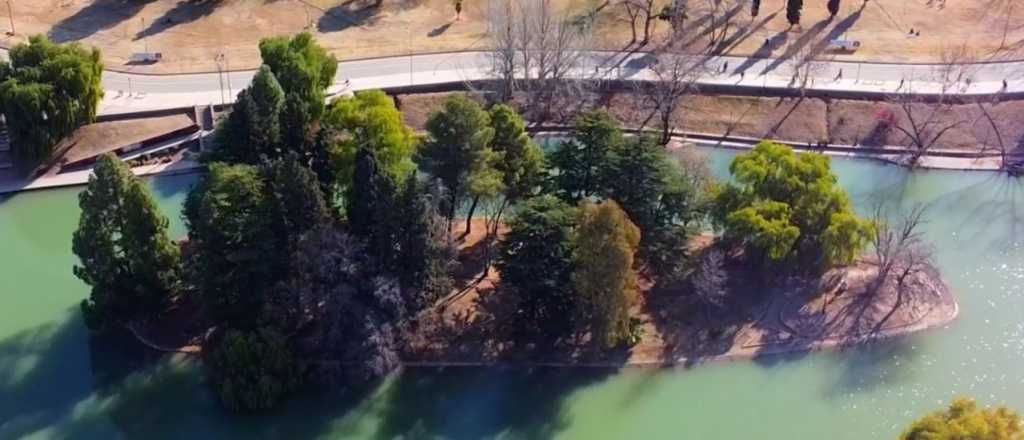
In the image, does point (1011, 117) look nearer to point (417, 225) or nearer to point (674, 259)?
point (674, 259)

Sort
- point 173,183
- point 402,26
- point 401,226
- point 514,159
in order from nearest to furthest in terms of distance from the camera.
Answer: point 401,226 → point 514,159 → point 173,183 → point 402,26

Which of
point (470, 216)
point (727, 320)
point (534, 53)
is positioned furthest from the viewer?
point (534, 53)

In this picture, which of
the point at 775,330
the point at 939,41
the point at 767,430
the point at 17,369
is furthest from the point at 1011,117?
the point at 17,369

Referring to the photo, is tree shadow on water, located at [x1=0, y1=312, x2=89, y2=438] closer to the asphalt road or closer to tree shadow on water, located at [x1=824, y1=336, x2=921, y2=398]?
the asphalt road

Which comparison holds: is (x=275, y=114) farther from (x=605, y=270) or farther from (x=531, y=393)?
(x=605, y=270)

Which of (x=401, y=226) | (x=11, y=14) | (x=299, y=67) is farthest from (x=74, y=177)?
(x=401, y=226)

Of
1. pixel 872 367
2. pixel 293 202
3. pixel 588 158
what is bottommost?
pixel 872 367

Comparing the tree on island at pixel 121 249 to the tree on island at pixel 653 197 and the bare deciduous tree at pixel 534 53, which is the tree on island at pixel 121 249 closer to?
the tree on island at pixel 653 197
